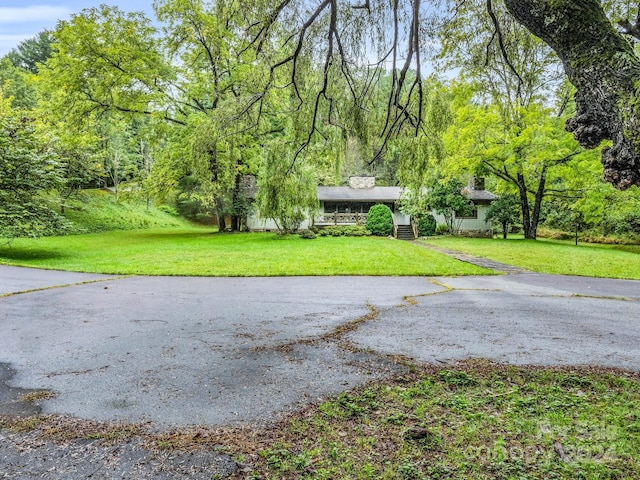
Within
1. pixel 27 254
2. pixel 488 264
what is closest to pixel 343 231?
pixel 488 264

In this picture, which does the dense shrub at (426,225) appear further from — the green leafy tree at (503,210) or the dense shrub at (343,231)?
the dense shrub at (343,231)

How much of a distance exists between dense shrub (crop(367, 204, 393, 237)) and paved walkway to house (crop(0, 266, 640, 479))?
15.8 m

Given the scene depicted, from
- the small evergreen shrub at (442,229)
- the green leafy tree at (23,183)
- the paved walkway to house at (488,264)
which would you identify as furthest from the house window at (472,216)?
the green leafy tree at (23,183)

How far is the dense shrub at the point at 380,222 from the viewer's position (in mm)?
23641

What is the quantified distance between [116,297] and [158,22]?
1891 centimetres

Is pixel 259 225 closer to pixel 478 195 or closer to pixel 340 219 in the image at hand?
pixel 340 219

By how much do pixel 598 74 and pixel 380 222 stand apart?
852 inches

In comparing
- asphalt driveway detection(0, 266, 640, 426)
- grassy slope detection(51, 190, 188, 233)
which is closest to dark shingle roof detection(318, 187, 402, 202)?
grassy slope detection(51, 190, 188, 233)

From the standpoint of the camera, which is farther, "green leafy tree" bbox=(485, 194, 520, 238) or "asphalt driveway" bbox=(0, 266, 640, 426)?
"green leafy tree" bbox=(485, 194, 520, 238)

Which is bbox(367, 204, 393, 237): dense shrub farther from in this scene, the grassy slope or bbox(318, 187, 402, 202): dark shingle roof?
the grassy slope

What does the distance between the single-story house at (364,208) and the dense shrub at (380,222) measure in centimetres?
87

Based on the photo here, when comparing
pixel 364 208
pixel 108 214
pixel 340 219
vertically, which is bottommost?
pixel 340 219

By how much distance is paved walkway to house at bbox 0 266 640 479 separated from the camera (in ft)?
8.20

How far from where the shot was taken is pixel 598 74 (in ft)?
7.13
